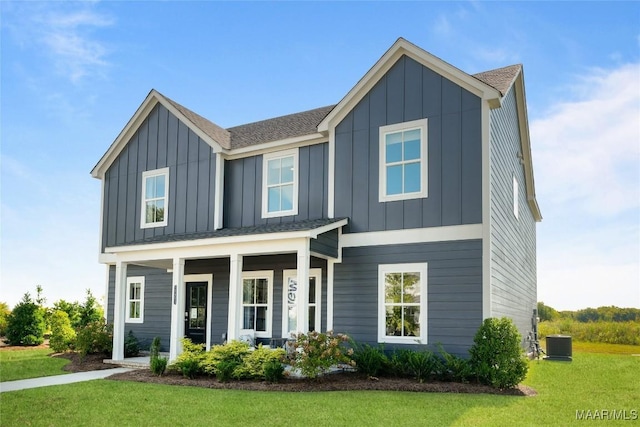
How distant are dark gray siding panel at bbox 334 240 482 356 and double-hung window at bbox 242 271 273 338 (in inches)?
96.4

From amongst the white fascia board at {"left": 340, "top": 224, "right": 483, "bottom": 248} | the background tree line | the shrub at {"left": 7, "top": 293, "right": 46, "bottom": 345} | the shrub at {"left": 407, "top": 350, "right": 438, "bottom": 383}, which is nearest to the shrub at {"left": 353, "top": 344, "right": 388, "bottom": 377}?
the shrub at {"left": 407, "top": 350, "right": 438, "bottom": 383}

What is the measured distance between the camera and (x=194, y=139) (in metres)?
17.1

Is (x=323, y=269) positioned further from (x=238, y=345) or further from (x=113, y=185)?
(x=113, y=185)

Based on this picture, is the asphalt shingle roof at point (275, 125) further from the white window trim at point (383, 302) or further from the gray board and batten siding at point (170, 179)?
the white window trim at point (383, 302)

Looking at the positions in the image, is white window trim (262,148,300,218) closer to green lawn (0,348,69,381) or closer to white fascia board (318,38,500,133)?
white fascia board (318,38,500,133)

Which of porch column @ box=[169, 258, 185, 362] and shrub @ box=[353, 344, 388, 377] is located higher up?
porch column @ box=[169, 258, 185, 362]

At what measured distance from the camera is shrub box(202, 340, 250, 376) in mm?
12500

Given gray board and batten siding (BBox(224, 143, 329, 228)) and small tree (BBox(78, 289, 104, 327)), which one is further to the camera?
small tree (BBox(78, 289, 104, 327))

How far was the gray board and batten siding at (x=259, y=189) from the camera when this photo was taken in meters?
14.8

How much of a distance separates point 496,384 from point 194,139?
10.8 meters

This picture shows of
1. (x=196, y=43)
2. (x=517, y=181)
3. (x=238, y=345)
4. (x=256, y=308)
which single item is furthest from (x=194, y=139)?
(x=517, y=181)

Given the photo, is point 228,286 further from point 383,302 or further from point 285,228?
point 383,302

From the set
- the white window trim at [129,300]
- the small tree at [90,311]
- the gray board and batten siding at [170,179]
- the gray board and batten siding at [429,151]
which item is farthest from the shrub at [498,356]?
the small tree at [90,311]

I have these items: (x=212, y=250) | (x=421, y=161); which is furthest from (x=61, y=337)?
(x=421, y=161)
